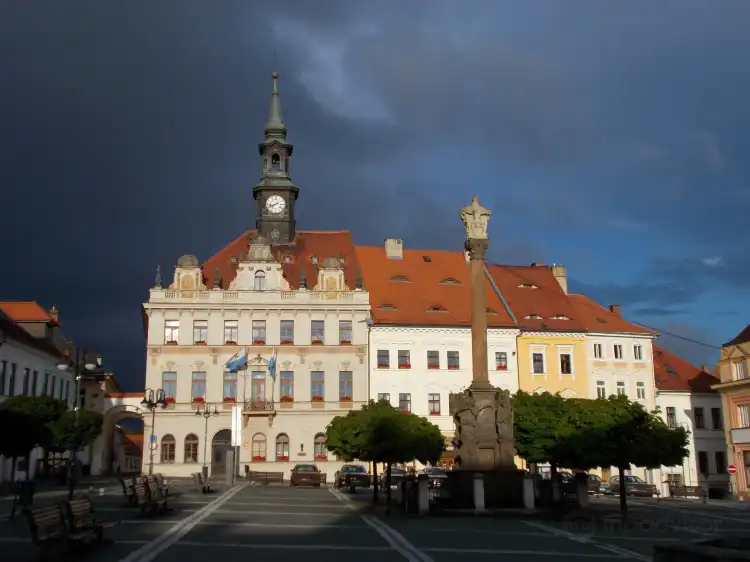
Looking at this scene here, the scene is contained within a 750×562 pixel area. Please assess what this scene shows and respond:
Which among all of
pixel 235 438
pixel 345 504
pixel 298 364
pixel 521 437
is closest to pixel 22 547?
pixel 345 504

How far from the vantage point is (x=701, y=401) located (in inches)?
2313

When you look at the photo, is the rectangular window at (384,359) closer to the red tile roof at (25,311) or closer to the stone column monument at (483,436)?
the red tile roof at (25,311)

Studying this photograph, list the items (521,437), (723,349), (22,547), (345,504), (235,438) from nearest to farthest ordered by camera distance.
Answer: (22,547) → (345,504) → (521,437) → (235,438) → (723,349)

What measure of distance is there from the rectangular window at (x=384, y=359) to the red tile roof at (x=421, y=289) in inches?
81.5

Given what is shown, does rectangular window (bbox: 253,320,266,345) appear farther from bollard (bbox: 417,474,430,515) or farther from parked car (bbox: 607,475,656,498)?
bollard (bbox: 417,474,430,515)

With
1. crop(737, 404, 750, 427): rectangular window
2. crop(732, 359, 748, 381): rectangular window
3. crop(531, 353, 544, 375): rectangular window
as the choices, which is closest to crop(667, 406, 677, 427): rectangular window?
crop(737, 404, 750, 427): rectangular window

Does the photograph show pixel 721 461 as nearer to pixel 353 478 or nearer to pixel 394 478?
pixel 394 478

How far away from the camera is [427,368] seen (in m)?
54.8

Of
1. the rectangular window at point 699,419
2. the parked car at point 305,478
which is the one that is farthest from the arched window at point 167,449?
the rectangular window at point 699,419

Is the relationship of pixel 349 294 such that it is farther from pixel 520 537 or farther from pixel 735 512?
pixel 520 537

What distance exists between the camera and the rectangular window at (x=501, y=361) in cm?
5588

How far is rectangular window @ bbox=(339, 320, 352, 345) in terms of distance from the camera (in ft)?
180

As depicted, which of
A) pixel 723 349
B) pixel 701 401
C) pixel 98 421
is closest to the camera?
pixel 98 421

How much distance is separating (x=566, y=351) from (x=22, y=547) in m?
46.6
